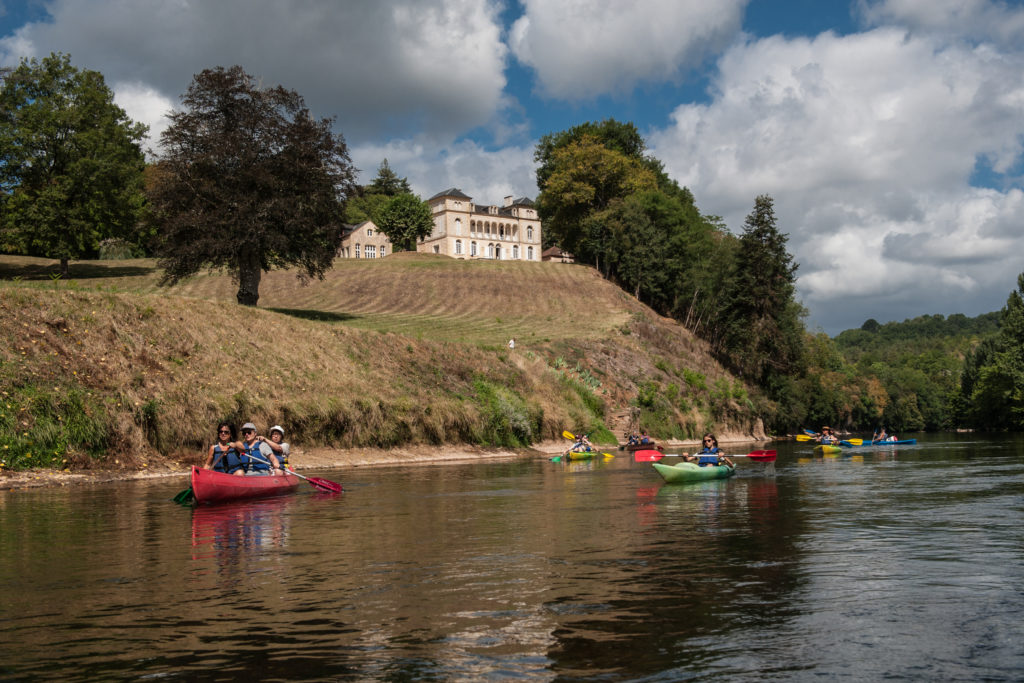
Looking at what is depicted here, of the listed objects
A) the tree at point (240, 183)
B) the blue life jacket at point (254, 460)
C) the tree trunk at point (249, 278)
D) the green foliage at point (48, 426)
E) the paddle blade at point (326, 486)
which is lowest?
the paddle blade at point (326, 486)

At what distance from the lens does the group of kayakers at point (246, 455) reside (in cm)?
2078

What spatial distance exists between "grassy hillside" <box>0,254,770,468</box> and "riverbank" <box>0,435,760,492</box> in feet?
1.50

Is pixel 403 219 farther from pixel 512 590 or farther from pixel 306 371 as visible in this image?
pixel 512 590

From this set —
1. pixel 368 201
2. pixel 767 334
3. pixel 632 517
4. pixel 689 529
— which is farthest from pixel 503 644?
pixel 368 201

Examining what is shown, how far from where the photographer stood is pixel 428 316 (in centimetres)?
7062

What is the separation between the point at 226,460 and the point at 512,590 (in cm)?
1286

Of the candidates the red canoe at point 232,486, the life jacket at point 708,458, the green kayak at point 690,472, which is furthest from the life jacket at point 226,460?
the life jacket at point 708,458

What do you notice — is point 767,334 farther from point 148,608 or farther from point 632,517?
point 148,608

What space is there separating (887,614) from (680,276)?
84764 mm

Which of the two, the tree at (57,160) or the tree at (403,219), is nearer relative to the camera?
the tree at (57,160)

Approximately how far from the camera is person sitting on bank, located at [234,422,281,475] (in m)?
21.6

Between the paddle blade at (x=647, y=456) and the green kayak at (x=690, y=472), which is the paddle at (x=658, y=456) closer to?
the paddle blade at (x=647, y=456)

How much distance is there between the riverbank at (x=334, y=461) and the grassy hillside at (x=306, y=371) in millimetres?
458

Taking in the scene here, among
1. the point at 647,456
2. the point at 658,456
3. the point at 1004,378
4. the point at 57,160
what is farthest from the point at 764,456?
the point at 1004,378
